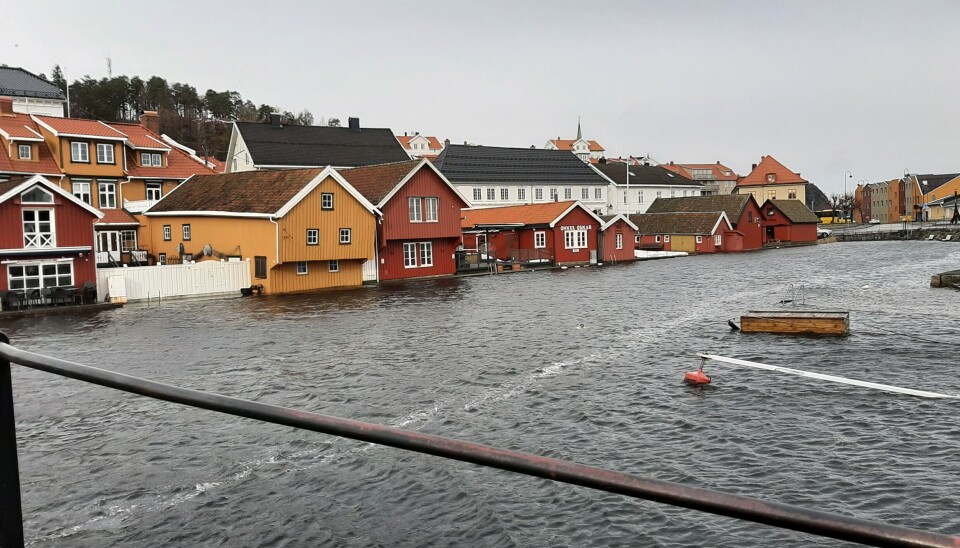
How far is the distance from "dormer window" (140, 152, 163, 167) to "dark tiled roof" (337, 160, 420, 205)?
1758 cm

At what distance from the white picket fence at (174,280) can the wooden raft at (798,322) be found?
27718 mm

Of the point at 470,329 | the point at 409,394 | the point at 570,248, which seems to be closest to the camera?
the point at 409,394

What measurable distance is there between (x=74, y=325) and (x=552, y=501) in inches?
1003

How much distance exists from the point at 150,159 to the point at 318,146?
18.1 m

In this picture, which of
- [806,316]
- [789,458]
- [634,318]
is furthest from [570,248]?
[789,458]

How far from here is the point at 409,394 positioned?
1741 cm

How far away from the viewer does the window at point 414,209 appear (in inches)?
1906

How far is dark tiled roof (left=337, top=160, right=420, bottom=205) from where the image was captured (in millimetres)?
47688

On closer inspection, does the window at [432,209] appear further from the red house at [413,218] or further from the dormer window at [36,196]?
the dormer window at [36,196]

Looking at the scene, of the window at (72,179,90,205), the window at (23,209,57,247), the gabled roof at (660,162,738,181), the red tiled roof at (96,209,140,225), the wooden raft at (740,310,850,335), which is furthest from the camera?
the gabled roof at (660,162,738,181)

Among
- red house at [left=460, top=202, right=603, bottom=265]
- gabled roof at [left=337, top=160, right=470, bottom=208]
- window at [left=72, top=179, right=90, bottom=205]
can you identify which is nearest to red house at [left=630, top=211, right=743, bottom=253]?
red house at [left=460, top=202, right=603, bottom=265]

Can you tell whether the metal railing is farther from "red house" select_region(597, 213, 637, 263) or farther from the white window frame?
"red house" select_region(597, 213, 637, 263)

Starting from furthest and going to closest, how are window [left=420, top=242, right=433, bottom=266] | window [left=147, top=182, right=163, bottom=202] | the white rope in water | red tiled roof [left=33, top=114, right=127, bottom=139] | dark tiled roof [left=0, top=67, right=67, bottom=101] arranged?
dark tiled roof [left=0, top=67, right=67, bottom=101] < window [left=147, top=182, right=163, bottom=202] < red tiled roof [left=33, top=114, right=127, bottom=139] < window [left=420, top=242, right=433, bottom=266] < the white rope in water

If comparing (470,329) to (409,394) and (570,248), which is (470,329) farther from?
(570,248)
